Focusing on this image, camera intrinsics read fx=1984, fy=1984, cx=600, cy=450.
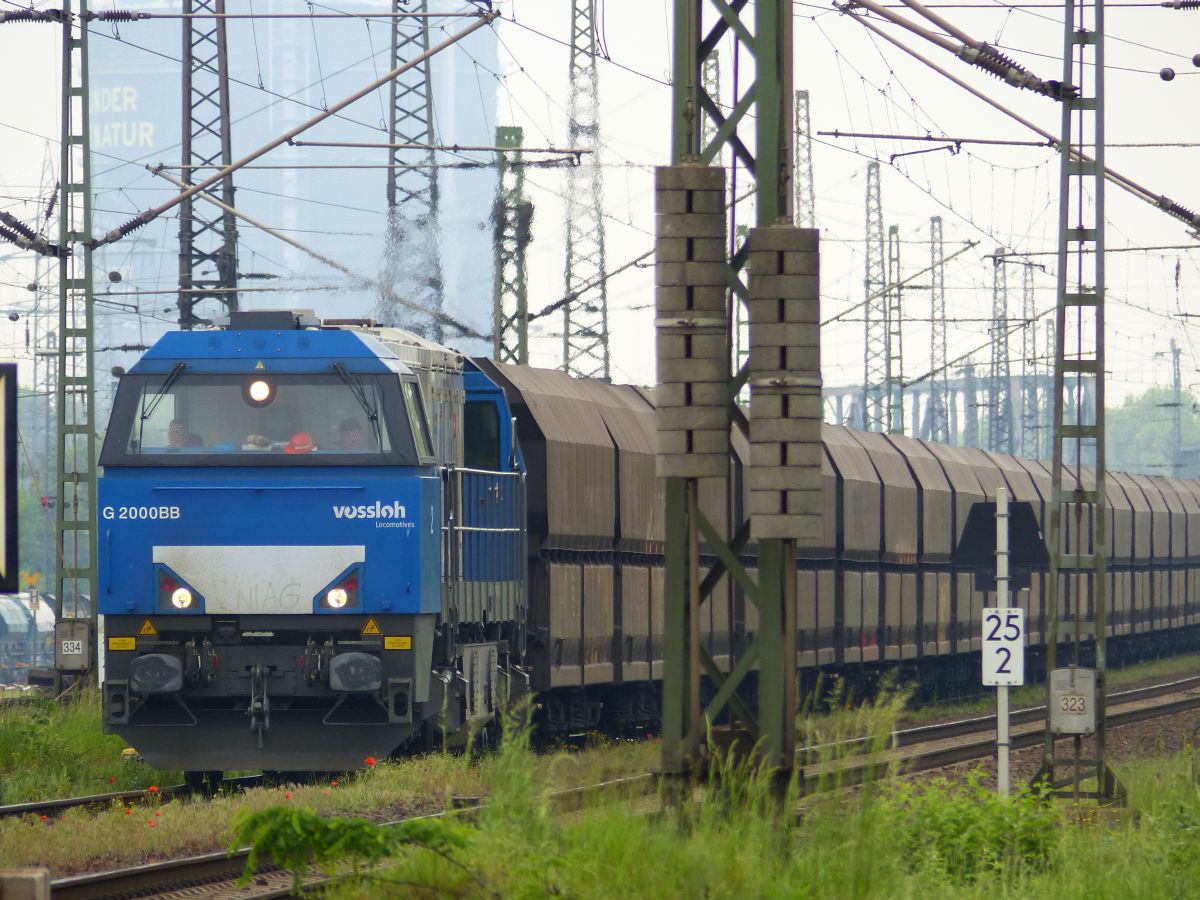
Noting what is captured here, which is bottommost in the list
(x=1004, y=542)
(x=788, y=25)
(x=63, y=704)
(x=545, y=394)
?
(x=63, y=704)

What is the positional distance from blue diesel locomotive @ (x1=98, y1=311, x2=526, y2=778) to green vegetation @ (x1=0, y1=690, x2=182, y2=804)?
1879 mm

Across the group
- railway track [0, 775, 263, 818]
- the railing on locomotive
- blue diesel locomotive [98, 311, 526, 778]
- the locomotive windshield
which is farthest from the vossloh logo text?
railway track [0, 775, 263, 818]

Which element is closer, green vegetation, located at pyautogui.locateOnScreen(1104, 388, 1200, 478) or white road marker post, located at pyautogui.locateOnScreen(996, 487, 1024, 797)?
white road marker post, located at pyautogui.locateOnScreen(996, 487, 1024, 797)

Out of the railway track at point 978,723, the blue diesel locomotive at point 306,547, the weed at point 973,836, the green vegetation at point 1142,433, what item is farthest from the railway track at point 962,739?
the green vegetation at point 1142,433

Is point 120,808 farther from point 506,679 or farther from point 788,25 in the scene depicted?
point 788,25

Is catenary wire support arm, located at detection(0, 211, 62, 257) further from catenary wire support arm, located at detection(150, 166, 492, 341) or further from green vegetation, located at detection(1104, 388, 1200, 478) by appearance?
green vegetation, located at detection(1104, 388, 1200, 478)

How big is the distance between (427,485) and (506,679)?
360 cm

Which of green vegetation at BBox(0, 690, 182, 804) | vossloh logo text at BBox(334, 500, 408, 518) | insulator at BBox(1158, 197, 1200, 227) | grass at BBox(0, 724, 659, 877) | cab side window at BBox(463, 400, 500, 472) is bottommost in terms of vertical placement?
green vegetation at BBox(0, 690, 182, 804)

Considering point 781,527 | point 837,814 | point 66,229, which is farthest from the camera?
point 66,229

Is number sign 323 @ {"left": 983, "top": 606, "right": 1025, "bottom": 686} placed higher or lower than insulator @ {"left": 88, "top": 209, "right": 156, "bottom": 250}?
lower

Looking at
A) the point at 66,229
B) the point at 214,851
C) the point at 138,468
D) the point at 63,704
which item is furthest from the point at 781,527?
the point at 66,229

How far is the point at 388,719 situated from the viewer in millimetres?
15789

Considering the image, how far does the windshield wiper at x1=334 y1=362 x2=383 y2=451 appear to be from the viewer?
1599 centimetres

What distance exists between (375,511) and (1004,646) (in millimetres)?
5098
